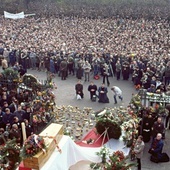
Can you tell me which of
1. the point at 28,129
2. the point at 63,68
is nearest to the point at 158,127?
the point at 28,129

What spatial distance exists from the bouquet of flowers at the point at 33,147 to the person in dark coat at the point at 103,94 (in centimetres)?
940

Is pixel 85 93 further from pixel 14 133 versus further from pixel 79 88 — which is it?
pixel 14 133

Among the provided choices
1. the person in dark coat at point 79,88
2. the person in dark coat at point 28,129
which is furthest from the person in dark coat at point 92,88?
the person in dark coat at point 28,129

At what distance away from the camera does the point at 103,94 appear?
717 inches

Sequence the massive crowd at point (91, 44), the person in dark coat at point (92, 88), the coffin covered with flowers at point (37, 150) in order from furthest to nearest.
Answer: the massive crowd at point (91, 44), the person in dark coat at point (92, 88), the coffin covered with flowers at point (37, 150)

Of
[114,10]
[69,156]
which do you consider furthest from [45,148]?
[114,10]

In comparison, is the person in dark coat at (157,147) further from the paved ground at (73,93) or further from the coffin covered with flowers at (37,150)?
the coffin covered with flowers at (37,150)

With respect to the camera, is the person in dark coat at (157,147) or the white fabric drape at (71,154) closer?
the white fabric drape at (71,154)

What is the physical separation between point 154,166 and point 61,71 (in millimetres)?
11065

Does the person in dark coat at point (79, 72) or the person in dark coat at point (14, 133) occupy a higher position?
the person in dark coat at point (79, 72)

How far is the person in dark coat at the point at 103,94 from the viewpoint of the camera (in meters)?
18.2

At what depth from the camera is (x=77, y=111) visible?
55.6ft

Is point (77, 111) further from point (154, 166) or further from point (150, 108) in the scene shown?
point (154, 166)

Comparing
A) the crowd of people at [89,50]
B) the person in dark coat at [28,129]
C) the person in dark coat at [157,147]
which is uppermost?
the crowd of people at [89,50]
